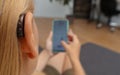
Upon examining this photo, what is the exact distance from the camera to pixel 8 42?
1.63 feet

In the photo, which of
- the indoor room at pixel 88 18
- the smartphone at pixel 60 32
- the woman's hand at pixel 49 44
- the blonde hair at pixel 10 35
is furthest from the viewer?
the indoor room at pixel 88 18

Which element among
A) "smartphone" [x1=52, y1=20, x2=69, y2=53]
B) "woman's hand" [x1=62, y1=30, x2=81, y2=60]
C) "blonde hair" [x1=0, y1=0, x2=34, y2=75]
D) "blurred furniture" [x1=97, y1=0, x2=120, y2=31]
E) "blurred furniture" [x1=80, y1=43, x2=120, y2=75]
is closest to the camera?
"blonde hair" [x1=0, y1=0, x2=34, y2=75]

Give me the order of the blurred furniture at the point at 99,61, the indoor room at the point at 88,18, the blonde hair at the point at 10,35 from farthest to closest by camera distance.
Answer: the indoor room at the point at 88,18, the blurred furniture at the point at 99,61, the blonde hair at the point at 10,35

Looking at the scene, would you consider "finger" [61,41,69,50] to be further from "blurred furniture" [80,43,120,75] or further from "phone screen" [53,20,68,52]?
"blurred furniture" [80,43,120,75]

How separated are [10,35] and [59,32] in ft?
2.59

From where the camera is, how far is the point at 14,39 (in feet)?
1.65

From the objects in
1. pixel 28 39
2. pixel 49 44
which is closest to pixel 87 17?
pixel 49 44

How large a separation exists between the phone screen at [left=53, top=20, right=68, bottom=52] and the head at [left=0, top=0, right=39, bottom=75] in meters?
0.71

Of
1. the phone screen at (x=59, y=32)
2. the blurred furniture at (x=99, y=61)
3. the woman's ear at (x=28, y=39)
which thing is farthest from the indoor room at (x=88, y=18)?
the woman's ear at (x=28, y=39)

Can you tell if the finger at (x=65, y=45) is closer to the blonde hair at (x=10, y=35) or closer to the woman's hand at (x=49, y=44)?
the woman's hand at (x=49, y=44)

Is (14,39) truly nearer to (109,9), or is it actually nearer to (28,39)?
(28,39)

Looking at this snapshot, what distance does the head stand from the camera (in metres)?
0.48

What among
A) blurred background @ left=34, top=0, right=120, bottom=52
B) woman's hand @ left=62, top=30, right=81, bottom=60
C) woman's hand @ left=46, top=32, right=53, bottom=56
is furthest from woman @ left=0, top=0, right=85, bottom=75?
blurred background @ left=34, top=0, right=120, bottom=52

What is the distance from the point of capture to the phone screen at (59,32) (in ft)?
4.14
